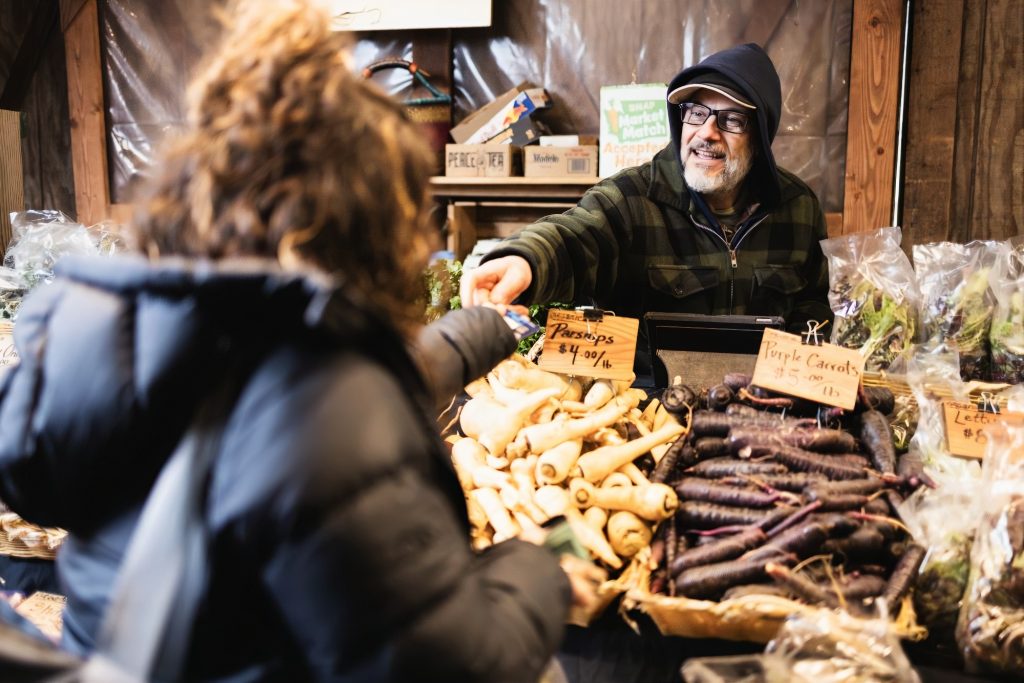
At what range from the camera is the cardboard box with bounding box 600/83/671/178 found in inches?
143

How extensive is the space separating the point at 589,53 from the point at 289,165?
335cm

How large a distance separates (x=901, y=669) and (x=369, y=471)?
96 cm

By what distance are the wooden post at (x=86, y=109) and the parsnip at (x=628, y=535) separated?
13.1 ft

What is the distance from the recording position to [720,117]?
8.68 ft

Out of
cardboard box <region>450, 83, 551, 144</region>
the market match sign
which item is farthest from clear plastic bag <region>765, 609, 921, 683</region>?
cardboard box <region>450, 83, 551, 144</region>

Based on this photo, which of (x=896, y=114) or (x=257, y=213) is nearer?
(x=257, y=213)

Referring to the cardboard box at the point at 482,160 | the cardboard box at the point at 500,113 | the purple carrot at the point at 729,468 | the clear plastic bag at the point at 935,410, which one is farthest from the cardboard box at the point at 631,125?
the purple carrot at the point at 729,468

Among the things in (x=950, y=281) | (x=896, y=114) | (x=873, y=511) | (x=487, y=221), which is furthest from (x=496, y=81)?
(x=873, y=511)

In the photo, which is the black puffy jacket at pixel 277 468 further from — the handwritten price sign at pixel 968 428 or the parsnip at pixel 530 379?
the handwritten price sign at pixel 968 428

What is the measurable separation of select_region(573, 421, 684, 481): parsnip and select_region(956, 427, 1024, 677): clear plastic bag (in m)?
0.67

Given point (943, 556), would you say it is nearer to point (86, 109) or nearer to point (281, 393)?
point (281, 393)

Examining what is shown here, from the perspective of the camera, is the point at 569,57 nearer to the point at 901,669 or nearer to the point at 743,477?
the point at 743,477

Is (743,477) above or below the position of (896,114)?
below

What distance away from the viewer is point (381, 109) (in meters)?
0.82
